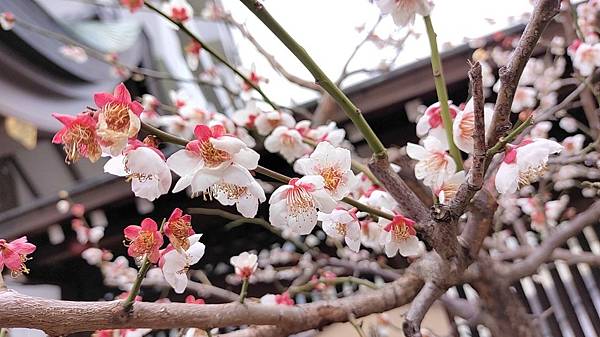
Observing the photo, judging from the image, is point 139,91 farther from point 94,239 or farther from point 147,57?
point 94,239

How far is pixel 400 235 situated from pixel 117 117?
1.40 ft

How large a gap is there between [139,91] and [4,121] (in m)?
1.18

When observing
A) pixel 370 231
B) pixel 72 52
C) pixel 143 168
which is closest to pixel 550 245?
pixel 370 231

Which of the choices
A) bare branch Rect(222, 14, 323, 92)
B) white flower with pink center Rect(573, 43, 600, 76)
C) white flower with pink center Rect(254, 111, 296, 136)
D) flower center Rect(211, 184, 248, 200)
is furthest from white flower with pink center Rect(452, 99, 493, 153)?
bare branch Rect(222, 14, 323, 92)

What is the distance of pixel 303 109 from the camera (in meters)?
2.28

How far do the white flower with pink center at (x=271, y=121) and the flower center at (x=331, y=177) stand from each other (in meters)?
0.68

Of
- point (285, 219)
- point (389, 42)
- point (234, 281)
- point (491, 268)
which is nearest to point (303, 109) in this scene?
point (389, 42)

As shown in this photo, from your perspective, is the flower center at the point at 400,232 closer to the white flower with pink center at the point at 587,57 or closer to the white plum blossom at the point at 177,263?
the white plum blossom at the point at 177,263

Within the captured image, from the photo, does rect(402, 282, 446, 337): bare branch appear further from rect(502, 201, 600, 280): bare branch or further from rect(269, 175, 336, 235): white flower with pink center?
rect(502, 201, 600, 280): bare branch

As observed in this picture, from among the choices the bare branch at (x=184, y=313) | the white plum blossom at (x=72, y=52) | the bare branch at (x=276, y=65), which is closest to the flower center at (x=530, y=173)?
the bare branch at (x=184, y=313)

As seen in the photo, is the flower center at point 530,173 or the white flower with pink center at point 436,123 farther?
the white flower with pink center at point 436,123

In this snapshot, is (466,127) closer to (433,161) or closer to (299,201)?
(433,161)

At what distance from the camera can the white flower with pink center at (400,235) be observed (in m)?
0.76

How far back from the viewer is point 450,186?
32.8 inches
